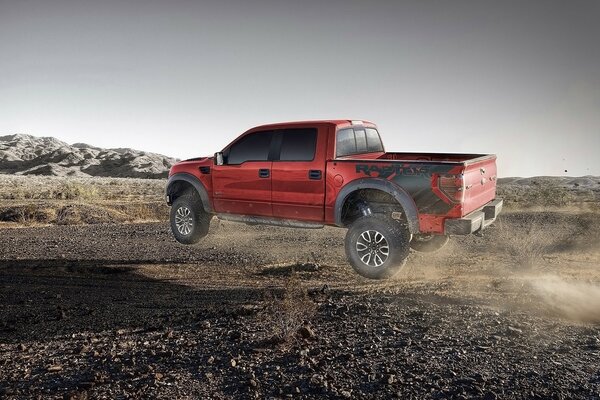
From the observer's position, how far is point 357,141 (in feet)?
29.7

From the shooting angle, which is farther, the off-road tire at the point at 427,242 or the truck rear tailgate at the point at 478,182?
the off-road tire at the point at 427,242

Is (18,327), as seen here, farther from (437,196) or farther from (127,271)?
(437,196)

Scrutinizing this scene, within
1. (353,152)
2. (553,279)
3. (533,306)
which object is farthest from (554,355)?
(353,152)

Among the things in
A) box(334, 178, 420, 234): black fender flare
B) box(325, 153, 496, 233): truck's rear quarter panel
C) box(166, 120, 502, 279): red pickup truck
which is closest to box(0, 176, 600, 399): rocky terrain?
box(166, 120, 502, 279): red pickup truck

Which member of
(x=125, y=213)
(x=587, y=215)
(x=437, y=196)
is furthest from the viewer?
(x=125, y=213)

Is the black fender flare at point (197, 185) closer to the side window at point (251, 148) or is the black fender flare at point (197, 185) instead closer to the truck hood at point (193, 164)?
the truck hood at point (193, 164)

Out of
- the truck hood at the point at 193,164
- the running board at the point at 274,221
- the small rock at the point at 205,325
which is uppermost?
the truck hood at the point at 193,164

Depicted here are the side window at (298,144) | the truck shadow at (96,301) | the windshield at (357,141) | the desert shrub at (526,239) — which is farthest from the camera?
the desert shrub at (526,239)

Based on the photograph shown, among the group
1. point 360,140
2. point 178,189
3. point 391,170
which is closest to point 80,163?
point 178,189

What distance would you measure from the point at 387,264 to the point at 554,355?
9.29ft

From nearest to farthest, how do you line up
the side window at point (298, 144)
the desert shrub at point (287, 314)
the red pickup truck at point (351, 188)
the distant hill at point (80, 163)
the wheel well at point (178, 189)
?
1. the desert shrub at point (287, 314)
2. the red pickup truck at point (351, 188)
3. the side window at point (298, 144)
4. the wheel well at point (178, 189)
5. the distant hill at point (80, 163)

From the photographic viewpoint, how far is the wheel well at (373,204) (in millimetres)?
7859

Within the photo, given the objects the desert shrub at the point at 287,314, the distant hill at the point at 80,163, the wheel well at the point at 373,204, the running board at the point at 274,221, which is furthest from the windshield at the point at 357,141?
the distant hill at the point at 80,163

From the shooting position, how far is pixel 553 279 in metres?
8.12
